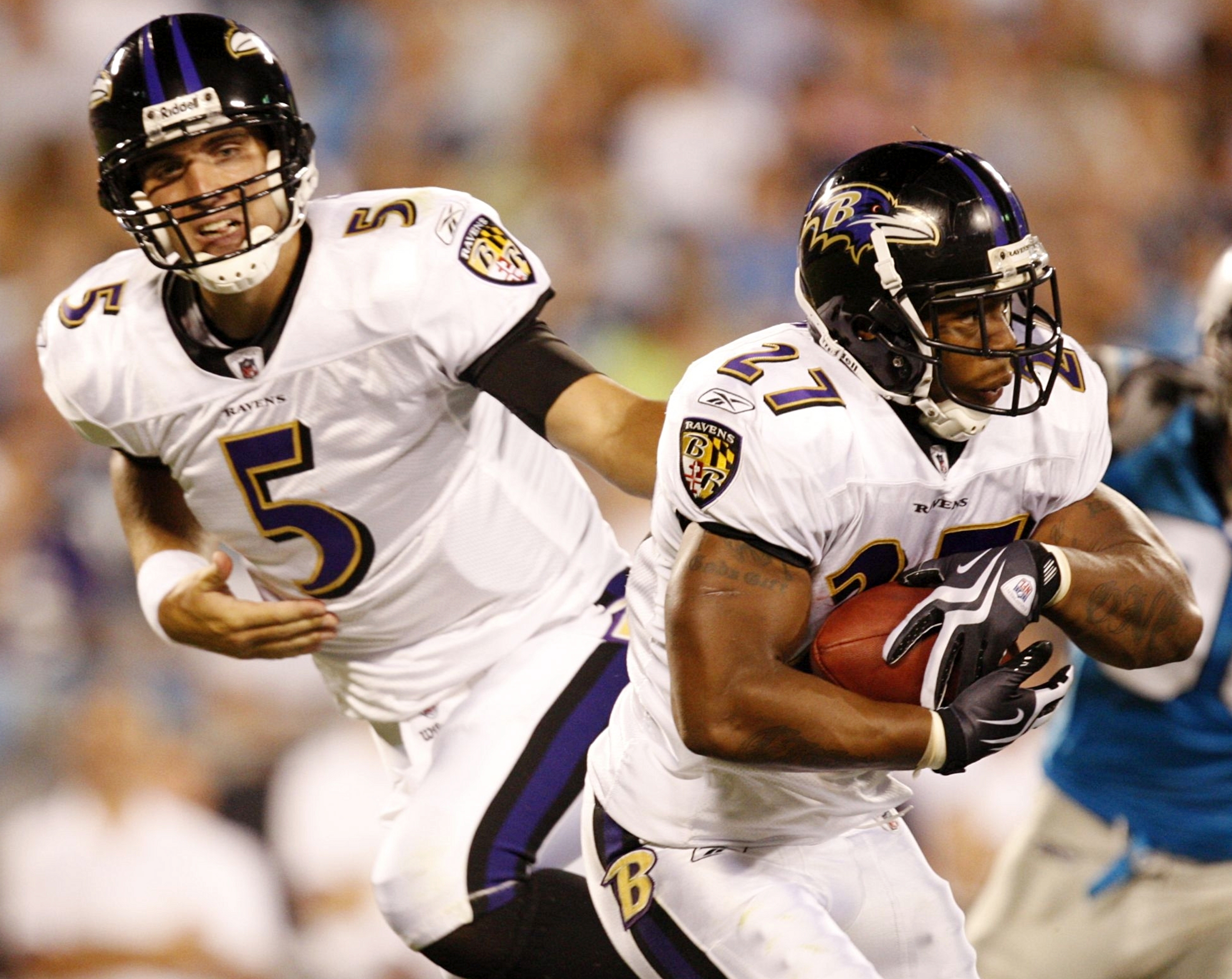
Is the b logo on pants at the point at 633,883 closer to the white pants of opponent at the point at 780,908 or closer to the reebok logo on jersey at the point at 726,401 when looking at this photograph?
the white pants of opponent at the point at 780,908

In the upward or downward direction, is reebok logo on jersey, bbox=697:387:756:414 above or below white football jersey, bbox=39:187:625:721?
above

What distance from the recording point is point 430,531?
8.21 ft

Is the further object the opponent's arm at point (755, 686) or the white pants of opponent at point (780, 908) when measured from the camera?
the white pants of opponent at point (780, 908)

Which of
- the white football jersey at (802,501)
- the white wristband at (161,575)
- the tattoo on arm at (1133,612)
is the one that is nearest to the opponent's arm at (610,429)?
the white football jersey at (802,501)

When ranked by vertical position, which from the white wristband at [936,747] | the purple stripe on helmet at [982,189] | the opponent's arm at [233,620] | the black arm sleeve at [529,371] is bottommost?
the opponent's arm at [233,620]

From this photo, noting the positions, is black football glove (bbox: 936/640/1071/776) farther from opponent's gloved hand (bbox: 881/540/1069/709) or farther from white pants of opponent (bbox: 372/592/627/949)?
white pants of opponent (bbox: 372/592/627/949)

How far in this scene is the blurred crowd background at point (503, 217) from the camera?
3951mm

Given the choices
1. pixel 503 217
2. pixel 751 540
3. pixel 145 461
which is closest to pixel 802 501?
pixel 751 540

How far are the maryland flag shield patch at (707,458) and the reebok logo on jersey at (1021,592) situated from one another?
1.20 feet

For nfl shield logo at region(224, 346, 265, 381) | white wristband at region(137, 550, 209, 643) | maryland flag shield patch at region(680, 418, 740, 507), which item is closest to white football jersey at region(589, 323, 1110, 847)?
maryland flag shield patch at region(680, 418, 740, 507)

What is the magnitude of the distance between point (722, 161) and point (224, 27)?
10.7 feet

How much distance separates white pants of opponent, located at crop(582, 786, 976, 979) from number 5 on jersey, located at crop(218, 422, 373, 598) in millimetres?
602

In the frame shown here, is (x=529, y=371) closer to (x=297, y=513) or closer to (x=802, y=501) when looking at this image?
(x=297, y=513)

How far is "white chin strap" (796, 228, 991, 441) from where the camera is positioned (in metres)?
1.92
